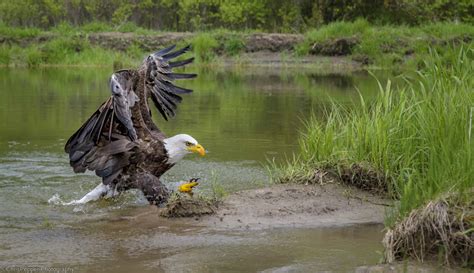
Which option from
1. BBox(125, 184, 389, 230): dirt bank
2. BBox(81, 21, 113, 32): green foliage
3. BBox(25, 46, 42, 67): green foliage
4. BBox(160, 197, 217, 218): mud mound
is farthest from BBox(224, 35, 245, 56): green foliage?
BBox(160, 197, 217, 218): mud mound

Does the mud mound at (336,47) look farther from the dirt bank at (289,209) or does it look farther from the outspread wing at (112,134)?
the dirt bank at (289,209)

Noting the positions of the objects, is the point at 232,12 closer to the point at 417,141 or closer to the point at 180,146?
the point at 180,146

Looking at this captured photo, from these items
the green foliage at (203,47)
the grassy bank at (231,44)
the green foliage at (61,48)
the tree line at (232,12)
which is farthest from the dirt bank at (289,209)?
the tree line at (232,12)

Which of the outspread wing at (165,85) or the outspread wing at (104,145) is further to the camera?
the outspread wing at (165,85)

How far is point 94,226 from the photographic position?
6676 millimetres

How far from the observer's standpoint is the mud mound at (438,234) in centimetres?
478

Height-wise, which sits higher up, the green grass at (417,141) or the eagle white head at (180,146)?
the green grass at (417,141)

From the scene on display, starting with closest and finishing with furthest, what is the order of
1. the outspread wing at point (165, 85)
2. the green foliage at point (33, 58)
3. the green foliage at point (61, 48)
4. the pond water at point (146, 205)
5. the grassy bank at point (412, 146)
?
the grassy bank at point (412, 146) < the pond water at point (146, 205) < the outspread wing at point (165, 85) < the green foliage at point (33, 58) < the green foliage at point (61, 48)

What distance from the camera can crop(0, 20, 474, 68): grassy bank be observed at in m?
27.2

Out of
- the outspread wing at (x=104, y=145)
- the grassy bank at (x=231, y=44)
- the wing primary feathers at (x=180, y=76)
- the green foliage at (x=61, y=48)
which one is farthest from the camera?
the green foliage at (x=61, y=48)

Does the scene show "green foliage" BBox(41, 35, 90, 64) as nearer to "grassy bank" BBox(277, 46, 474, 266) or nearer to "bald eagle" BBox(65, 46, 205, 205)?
"bald eagle" BBox(65, 46, 205, 205)

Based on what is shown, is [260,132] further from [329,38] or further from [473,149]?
[329,38]

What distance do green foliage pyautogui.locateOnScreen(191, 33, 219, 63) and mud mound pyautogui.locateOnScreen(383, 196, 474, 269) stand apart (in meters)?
23.3

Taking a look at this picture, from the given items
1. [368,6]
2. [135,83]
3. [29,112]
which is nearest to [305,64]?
[368,6]
